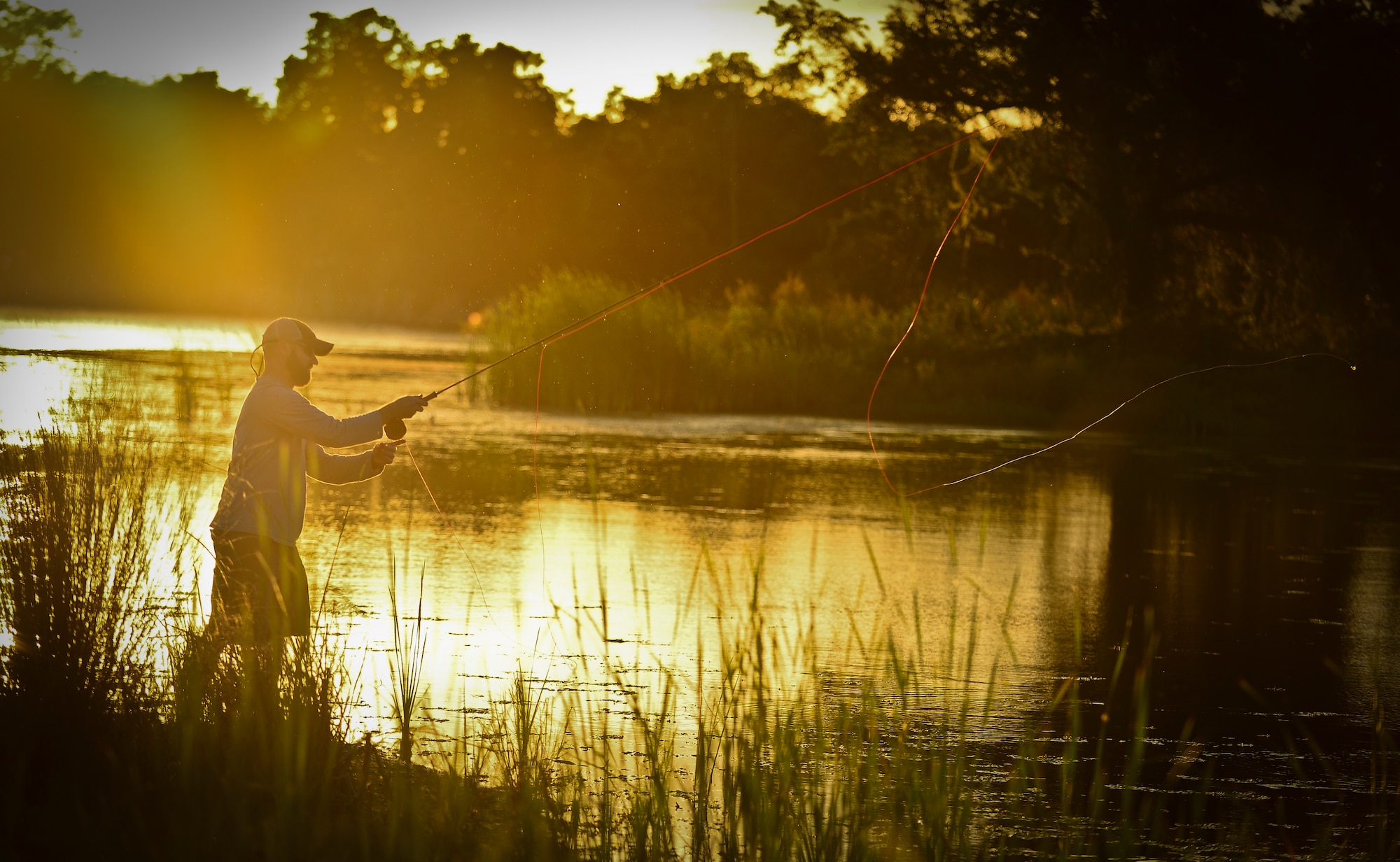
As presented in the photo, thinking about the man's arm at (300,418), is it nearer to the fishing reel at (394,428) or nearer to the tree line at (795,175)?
the fishing reel at (394,428)

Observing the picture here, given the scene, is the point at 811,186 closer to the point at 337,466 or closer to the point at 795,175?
the point at 795,175

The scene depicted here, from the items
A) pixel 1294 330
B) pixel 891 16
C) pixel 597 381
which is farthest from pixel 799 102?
pixel 597 381

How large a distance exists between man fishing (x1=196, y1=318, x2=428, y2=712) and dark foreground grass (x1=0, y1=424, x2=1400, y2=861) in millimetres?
267

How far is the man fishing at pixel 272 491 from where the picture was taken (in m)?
6.25

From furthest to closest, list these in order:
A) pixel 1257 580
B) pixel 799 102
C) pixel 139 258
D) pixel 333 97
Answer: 1. pixel 333 97
2. pixel 139 258
3. pixel 799 102
4. pixel 1257 580

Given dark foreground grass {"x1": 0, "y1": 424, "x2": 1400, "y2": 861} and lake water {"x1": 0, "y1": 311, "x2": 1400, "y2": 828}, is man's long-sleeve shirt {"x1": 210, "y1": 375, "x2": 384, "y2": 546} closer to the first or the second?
dark foreground grass {"x1": 0, "y1": 424, "x2": 1400, "y2": 861}

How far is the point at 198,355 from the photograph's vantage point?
3753cm

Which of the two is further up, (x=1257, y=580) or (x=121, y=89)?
(x=121, y=89)

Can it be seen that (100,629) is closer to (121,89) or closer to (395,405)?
(395,405)

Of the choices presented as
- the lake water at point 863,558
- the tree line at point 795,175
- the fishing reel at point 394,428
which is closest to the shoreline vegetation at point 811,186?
the tree line at point 795,175

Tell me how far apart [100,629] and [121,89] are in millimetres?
98380

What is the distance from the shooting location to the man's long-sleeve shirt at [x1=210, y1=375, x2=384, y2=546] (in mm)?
6363

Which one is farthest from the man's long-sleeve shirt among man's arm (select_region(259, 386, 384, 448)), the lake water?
the lake water

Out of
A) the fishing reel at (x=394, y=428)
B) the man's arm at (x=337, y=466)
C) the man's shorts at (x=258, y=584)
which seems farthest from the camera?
the fishing reel at (x=394, y=428)
